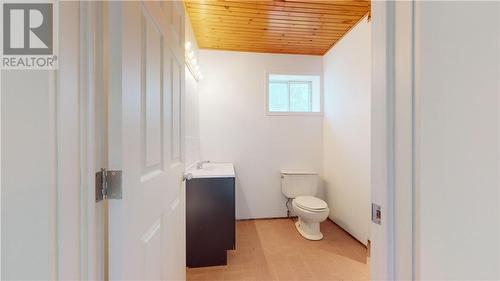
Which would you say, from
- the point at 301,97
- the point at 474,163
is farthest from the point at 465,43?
the point at 301,97

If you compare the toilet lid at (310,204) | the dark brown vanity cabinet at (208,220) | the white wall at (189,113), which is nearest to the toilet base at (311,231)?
the toilet lid at (310,204)

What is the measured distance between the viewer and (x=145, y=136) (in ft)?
2.62

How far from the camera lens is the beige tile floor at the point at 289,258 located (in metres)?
1.83

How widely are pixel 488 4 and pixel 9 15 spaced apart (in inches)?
45.2

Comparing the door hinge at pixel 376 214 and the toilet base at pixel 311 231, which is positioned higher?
the door hinge at pixel 376 214

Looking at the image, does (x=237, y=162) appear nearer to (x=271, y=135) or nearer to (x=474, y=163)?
(x=271, y=135)

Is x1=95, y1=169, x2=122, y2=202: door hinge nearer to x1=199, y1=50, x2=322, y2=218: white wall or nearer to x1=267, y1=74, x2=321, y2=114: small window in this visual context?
x1=199, y1=50, x2=322, y2=218: white wall

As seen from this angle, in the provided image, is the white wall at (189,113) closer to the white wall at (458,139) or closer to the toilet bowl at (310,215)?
the toilet bowl at (310,215)

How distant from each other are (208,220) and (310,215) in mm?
1087

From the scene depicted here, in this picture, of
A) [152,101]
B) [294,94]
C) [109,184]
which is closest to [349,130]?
[294,94]

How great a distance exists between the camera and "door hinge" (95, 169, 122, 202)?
2.08ft

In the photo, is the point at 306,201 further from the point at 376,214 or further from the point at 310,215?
the point at 376,214

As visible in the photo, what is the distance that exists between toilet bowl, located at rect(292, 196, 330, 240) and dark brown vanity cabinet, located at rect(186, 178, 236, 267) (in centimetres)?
87

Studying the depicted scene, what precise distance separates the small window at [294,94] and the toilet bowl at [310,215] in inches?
50.7
